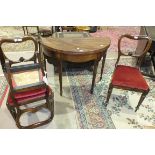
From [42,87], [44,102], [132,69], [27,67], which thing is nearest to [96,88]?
[132,69]

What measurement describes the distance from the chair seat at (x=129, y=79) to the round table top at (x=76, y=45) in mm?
362

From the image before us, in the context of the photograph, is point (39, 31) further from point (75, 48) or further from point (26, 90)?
point (26, 90)

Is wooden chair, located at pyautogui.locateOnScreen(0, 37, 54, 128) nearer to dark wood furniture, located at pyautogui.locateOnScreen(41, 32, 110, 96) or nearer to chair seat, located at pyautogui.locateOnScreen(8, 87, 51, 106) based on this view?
chair seat, located at pyautogui.locateOnScreen(8, 87, 51, 106)

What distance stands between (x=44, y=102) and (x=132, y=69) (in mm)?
1162

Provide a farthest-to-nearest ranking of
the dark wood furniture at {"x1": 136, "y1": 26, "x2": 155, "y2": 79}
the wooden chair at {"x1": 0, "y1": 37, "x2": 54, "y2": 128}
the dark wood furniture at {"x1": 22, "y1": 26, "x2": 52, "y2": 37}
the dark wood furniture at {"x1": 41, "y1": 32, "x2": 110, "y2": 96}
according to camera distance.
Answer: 1. the dark wood furniture at {"x1": 22, "y1": 26, "x2": 52, "y2": 37}
2. the dark wood furniture at {"x1": 136, "y1": 26, "x2": 155, "y2": 79}
3. the dark wood furniture at {"x1": 41, "y1": 32, "x2": 110, "y2": 96}
4. the wooden chair at {"x1": 0, "y1": 37, "x2": 54, "y2": 128}

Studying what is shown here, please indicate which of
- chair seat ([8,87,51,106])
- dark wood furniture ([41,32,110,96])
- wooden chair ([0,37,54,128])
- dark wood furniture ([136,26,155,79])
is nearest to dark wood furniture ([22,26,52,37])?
dark wood furniture ([41,32,110,96])

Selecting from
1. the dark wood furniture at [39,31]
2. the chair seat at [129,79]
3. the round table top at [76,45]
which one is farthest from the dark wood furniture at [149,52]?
the dark wood furniture at [39,31]

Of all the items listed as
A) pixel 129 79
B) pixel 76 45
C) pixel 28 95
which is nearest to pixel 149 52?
pixel 129 79

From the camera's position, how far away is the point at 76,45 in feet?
6.98

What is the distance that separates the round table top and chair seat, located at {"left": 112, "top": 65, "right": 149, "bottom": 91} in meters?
0.36

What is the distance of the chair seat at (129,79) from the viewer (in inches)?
81.5

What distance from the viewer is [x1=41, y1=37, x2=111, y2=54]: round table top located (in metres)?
2.03

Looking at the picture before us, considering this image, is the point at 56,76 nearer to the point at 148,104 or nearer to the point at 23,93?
the point at 23,93

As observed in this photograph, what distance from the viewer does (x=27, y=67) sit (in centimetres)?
168
